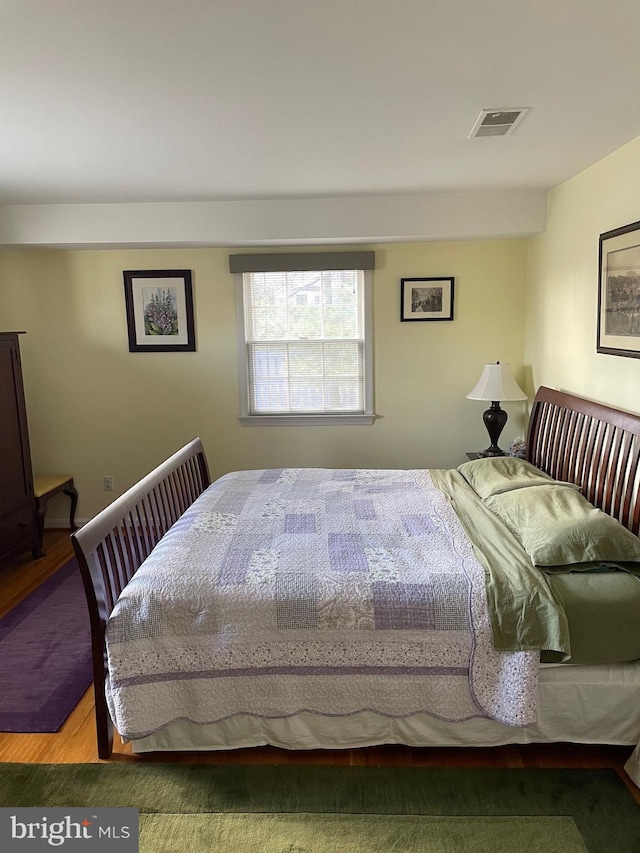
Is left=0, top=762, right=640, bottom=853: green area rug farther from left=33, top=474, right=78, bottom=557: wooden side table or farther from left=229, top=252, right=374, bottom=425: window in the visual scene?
left=229, top=252, right=374, bottom=425: window

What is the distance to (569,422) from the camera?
133 inches

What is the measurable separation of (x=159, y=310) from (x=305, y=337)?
3.75ft

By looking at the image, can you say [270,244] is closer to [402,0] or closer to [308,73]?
[308,73]

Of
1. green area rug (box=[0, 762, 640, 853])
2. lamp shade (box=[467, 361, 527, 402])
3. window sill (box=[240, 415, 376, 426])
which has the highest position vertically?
lamp shade (box=[467, 361, 527, 402])

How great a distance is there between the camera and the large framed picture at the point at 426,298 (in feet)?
14.5

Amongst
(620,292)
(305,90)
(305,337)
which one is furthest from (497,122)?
(305,337)

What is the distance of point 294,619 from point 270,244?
296cm

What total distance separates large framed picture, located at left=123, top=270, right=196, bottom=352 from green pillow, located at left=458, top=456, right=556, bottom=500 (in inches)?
94.0

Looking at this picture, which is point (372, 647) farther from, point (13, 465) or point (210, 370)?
Result: point (210, 370)

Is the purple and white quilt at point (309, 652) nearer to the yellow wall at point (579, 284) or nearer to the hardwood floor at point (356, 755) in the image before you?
the hardwood floor at point (356, 755)

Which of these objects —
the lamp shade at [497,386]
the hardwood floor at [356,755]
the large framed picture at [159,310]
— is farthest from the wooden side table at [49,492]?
the lamp shade at [497,386]

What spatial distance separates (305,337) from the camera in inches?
179

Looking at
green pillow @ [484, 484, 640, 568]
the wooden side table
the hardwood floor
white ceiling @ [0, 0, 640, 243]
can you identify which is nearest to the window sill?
the wooden side table

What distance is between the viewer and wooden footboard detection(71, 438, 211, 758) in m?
2.13
